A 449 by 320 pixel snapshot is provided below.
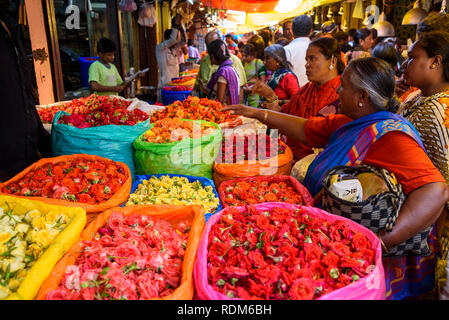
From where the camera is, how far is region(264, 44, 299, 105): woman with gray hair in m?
4.00

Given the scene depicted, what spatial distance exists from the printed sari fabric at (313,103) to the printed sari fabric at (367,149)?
0.89m

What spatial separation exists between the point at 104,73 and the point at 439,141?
434 centimetres

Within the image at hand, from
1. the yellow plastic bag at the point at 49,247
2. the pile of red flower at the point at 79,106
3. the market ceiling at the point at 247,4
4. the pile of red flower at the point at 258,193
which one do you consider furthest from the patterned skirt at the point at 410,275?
the market ceiling at the point at 247,4

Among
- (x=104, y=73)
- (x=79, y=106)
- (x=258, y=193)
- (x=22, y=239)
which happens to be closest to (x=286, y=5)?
(x=104, y=73)

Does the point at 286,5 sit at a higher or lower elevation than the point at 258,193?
higher

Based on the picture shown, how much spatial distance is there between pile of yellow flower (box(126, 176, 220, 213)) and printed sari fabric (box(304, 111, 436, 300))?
2.59 feet

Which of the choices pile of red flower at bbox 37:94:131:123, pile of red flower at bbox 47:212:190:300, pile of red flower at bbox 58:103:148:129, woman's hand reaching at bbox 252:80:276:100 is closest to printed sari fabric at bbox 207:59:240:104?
woman's hand reaching at bbox 252:80:276:100

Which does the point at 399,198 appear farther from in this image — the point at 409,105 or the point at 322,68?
the point at 322,68

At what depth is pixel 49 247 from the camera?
1338 millimetres

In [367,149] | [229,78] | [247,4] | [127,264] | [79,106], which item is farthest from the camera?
[247,4]

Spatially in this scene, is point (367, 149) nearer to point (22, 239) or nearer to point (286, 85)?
point (22, 239)

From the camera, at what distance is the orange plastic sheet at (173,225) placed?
1.18 m

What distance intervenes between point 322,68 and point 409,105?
0.83 m

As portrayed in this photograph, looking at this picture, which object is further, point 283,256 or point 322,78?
point 322,78
